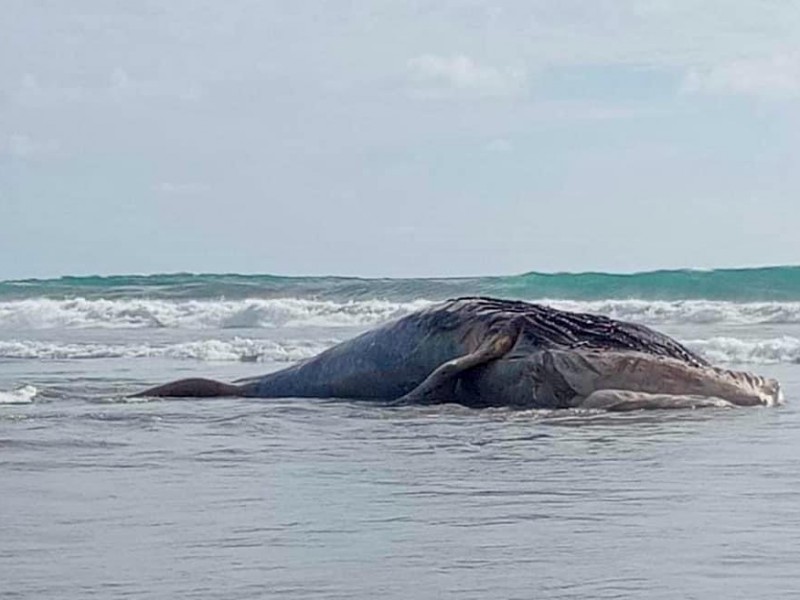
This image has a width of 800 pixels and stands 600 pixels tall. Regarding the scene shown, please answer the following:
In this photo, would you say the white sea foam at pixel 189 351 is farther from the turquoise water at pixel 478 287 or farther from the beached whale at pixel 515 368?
the turquoise water at pixel 478 287

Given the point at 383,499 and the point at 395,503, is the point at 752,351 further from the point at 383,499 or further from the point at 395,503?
the point at 395,503

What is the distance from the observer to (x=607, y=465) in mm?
8539

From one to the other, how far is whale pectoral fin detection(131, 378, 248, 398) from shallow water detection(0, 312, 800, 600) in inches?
48.6

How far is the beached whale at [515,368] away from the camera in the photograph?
11.9 m

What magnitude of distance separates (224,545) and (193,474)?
6.90 feet

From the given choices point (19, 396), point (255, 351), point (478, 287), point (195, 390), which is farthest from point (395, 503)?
point (478, 287)

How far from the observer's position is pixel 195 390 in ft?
43.8

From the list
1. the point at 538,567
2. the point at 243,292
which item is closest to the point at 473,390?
the point at 538,567

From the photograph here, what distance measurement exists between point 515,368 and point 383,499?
4.75 metres

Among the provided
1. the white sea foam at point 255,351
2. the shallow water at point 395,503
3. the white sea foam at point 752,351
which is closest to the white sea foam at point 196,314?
the white sea foam at point 255,351

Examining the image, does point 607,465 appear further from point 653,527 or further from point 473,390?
point 473,390

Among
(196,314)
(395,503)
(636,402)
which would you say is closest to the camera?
(395,503)

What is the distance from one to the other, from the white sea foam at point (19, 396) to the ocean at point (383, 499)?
0.03 meters

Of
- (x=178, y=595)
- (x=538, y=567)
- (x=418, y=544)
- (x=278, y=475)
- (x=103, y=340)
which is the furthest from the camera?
(x=103, y=340)
